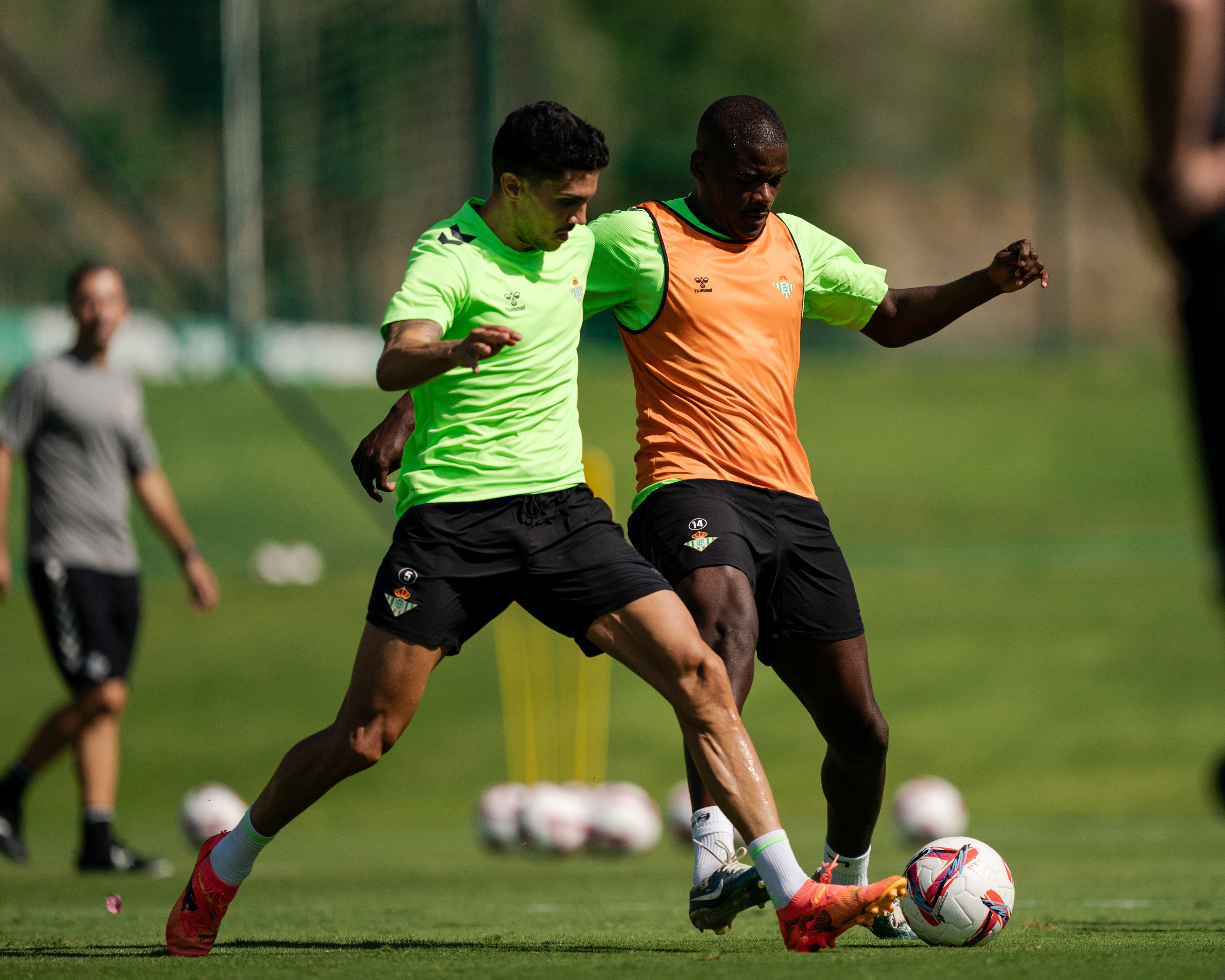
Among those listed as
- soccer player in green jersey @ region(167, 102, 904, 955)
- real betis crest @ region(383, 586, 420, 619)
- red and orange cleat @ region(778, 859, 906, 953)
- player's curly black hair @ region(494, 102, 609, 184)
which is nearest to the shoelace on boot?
soccer player in green jersey @ region(167, 102, 904, 955)

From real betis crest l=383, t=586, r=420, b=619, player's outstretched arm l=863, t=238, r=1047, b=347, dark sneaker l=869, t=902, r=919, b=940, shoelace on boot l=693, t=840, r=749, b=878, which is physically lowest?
dark sneaker l=869, t=902, r=919, b=940

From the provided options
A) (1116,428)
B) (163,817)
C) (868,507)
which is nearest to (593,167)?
(163,817)

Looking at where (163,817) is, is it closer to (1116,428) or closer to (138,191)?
(138,191)

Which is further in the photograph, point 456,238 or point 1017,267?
point 1017,267

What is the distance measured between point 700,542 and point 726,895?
1197 millimetres

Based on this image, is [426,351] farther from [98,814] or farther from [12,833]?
[12,833]

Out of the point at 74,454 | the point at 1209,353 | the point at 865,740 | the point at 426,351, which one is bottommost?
the point at 865,740

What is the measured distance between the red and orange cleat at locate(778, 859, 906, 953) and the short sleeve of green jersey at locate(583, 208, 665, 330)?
218 cm

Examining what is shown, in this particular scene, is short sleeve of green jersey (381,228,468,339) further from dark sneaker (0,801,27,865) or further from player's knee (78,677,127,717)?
dark sneaker (0,801,27,865)

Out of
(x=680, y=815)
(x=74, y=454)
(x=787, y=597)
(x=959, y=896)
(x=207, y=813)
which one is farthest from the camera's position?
(x=680, y=815)

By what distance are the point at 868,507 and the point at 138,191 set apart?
38.4 feet

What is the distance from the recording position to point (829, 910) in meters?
4.92

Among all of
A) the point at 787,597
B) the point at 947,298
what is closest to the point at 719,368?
the point at 787,597

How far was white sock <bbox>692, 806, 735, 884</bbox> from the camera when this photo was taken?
5.44 metres
